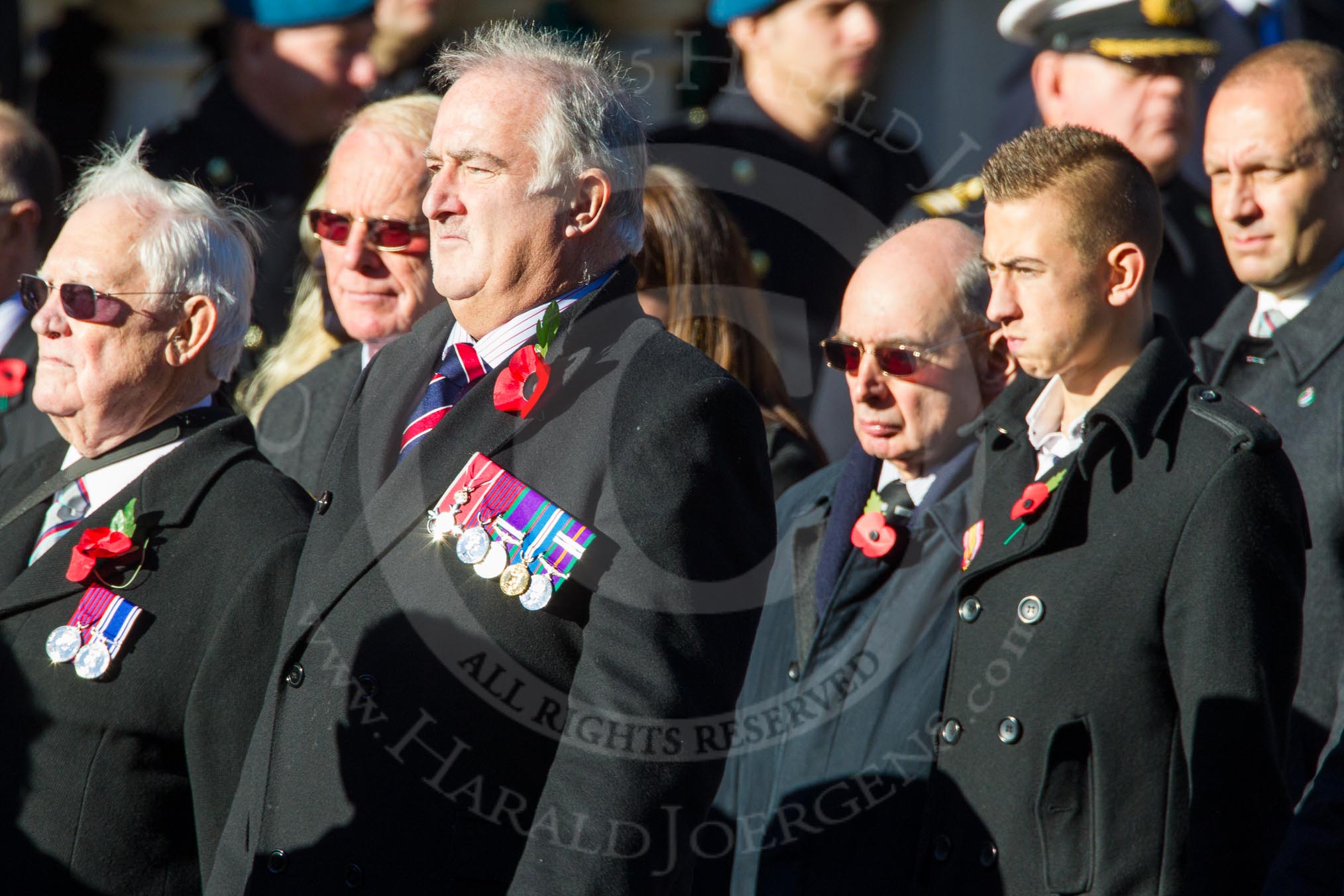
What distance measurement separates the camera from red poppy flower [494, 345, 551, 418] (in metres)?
2.78

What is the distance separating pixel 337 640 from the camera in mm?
2762

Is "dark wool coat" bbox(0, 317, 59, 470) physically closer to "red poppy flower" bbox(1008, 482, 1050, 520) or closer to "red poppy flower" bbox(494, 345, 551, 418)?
"red poppy flower" bbox(494, 345, 551, 418)

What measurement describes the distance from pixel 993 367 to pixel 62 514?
7.12 ft

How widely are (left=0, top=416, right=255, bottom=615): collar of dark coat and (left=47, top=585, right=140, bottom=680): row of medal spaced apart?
0.16 ft

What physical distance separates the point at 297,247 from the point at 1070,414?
126 inches

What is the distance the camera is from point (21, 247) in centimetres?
496

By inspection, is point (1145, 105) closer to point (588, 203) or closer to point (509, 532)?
point (588, 203)

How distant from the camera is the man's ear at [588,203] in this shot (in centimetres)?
294

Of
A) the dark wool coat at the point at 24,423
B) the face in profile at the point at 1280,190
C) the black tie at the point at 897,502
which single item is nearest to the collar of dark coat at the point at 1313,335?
the face in profile at the point at 1280,190

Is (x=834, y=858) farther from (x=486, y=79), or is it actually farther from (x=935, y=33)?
(x=935, y=33)

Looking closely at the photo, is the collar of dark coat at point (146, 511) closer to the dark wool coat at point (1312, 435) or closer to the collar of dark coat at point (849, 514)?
the collar of dark coat at point (849, 514)

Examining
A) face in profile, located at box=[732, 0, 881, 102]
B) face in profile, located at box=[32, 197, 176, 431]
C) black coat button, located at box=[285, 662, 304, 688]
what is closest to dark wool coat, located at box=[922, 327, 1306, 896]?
black coat button, located at box=[285, 662, 304, 688]

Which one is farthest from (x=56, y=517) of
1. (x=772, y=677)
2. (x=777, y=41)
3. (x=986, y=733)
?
(x=777, y=41)

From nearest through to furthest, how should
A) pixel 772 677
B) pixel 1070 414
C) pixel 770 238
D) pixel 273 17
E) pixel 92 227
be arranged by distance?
pixel 1070 414 < pixel 92 227 < pixel 772 677 < pixel 770 238 < pixel 273 17
